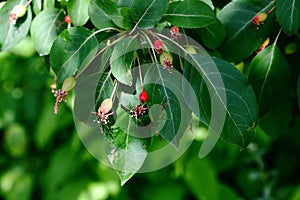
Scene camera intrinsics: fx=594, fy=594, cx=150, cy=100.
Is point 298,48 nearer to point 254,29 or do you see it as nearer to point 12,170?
point 254,29

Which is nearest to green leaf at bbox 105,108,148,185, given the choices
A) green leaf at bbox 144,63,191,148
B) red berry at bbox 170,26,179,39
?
green leaf at bbox 144,63,191,148

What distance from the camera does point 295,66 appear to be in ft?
4.14

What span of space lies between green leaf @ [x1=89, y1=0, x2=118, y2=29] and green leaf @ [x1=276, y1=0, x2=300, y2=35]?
0.97 feet

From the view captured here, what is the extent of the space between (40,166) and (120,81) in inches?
77.1

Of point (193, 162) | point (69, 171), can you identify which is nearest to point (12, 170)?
point (69, 171)

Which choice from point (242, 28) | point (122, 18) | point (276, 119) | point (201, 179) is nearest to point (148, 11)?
point (122, 18)

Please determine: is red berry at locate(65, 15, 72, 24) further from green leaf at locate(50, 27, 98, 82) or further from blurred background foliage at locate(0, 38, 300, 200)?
blurred background foliage at locate(0, 38, 300, 200)

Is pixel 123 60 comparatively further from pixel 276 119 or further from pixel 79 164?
pixel 79 164

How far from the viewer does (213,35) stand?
3.50ft

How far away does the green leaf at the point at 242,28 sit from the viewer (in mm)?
1117

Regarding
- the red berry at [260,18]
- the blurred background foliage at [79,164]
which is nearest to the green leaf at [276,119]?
the red berry at [260,18]

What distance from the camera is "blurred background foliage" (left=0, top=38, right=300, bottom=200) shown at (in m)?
2.38

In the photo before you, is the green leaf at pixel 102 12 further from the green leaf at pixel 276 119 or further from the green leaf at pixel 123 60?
the green leaf at pixel 276 119

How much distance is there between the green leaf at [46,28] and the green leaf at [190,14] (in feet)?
0.78
